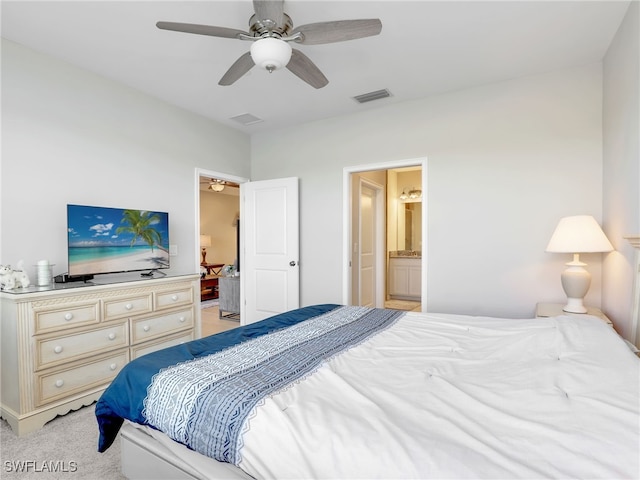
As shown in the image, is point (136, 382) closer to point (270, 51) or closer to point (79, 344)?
point (79, 344)

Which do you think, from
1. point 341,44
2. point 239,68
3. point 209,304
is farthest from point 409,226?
point 239,68

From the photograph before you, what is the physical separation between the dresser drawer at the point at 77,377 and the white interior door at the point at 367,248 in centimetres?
315

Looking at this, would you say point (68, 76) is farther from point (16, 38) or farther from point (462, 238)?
point (462, 238)

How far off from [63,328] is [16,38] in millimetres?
2214

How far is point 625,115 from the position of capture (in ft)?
7.58

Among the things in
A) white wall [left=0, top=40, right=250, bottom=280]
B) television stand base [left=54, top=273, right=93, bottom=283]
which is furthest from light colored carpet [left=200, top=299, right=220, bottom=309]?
television stand base [left=54, top=273, right=93, bottom=283]

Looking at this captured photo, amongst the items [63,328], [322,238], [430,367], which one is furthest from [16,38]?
[430,367]

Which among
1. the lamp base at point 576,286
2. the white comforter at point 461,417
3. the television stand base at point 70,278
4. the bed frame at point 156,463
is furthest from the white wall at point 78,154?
the lamp base at point 576,286

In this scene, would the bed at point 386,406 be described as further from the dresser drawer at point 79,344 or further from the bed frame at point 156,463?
the dresser drawer at point 79,344

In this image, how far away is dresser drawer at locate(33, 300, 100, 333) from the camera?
234cm

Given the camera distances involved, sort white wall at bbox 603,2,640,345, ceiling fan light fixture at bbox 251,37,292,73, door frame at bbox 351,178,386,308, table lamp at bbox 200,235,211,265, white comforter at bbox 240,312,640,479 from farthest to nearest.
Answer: table lamp at bbox 200,235,211,265 < door frame at bbox 351,178,386,308 < white wall at bbox 603,2,640,345 < ceiling fan light fixture at bbox 251,37,292,73 < white comforter at bbox 240,312,640,479

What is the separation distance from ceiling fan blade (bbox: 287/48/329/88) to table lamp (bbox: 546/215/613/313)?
86.1 inches

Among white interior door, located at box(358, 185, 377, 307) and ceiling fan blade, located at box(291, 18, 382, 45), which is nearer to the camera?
ceiling fan blade, located at box(291, 18, 382, 45)

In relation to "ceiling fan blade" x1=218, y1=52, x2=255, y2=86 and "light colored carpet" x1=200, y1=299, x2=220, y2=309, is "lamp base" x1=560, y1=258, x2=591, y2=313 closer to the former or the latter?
"ceiling fan blade" x1=218, y1=52, x2=255, y2=86
